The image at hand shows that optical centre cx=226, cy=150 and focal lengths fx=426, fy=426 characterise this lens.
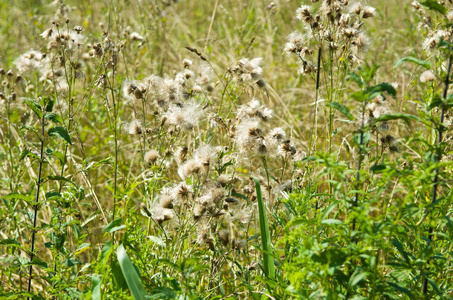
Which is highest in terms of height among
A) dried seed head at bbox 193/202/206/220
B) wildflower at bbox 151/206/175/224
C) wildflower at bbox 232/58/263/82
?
wildflower at bbox 232/58/263/82

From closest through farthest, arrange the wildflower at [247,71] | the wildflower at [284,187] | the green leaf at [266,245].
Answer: the green leaf at [266,245], the wildflower at [284,187], the wildflower at [247,71]

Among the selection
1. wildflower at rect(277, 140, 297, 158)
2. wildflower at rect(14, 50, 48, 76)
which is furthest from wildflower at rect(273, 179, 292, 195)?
wildflower at rect(14, 50, 48, 76)

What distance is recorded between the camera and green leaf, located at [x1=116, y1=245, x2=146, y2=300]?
4.38 ft

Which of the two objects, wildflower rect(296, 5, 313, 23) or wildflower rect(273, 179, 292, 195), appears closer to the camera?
wildflower rect(273, 179, 292, 195)

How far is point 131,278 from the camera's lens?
53.5 inches

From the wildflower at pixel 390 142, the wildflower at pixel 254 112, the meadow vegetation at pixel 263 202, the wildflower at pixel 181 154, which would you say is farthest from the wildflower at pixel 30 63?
the wildflower at pixel 390 142

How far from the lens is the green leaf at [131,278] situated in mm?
1335

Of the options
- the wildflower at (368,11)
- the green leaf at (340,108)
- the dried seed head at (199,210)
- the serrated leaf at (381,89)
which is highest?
the wildflower at (368,11)

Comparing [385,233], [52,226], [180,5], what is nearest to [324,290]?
[385,233]

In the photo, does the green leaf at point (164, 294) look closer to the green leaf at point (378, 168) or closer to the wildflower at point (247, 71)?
the green leaf at point (378, 168)

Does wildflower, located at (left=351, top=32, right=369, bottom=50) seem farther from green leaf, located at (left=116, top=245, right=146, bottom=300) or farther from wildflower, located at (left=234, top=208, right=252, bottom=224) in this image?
green leaf, located at (left=116, top=245, right=146, bottom=300)

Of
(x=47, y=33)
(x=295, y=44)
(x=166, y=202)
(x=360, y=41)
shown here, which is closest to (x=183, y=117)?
(x=166, y=202)

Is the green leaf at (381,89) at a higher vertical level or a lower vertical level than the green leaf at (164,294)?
higher

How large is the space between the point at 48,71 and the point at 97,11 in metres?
3.40
